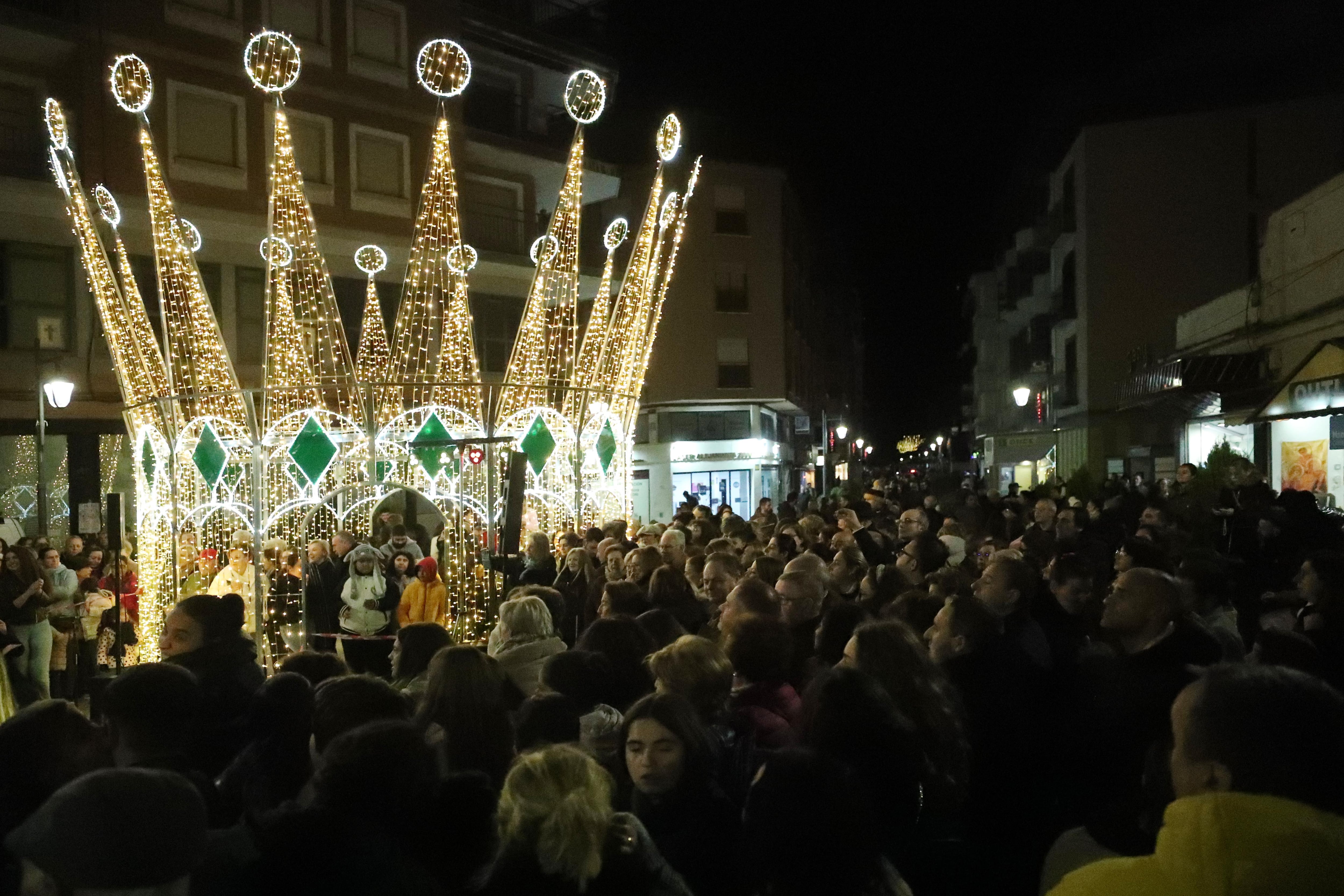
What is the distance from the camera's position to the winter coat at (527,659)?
5324 mm

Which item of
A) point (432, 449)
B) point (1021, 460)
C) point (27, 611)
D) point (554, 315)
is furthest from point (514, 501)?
point (1021, 460)

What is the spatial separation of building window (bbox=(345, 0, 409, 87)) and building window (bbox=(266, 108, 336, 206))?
1.31m

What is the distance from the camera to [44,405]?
1719cm

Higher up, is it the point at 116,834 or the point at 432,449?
the point at 432,449

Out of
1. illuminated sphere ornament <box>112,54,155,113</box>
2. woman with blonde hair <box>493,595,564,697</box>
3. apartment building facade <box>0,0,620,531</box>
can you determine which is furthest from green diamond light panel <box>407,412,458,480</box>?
woman with blonde hair <box>493,595,564,697</box>

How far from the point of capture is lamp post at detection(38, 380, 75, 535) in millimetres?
14023

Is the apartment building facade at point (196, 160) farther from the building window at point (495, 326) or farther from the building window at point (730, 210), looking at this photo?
the building window at point (730, 210)

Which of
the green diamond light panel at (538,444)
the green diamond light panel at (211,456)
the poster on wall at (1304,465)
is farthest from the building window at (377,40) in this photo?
the poster on wall at (1304,465)

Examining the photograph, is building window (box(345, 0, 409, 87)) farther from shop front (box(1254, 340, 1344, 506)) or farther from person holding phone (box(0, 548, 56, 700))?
shop front (box(1254, 340, 1344, 506))

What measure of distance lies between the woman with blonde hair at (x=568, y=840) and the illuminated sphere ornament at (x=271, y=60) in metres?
7.93

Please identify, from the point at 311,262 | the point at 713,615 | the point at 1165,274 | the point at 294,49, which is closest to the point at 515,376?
the point at 311,262

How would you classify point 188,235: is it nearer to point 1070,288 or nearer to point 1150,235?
point 1150,235

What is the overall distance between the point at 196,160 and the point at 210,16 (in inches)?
93.3

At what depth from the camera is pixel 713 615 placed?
7.13 metres
